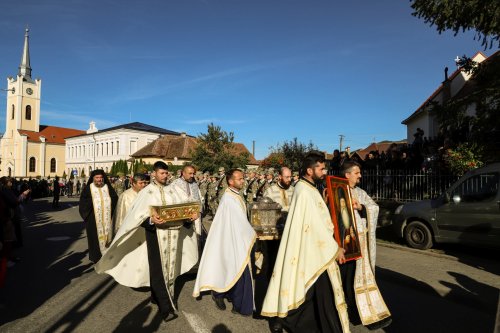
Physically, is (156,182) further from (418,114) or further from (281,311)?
(418,114)

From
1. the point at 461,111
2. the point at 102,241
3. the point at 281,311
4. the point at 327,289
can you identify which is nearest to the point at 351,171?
the point at 327,289

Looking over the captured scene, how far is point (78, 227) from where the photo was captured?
47.9 feet

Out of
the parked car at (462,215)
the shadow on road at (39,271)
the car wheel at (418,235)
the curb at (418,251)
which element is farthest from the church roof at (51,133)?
→ the parked car at (462,215)

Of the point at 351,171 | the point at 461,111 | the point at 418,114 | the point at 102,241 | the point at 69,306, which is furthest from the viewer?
the point at 418,114

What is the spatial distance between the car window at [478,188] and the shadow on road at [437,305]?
6.91 feet

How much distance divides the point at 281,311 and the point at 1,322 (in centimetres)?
369

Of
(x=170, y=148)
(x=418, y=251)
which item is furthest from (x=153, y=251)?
(x=170, y=148)

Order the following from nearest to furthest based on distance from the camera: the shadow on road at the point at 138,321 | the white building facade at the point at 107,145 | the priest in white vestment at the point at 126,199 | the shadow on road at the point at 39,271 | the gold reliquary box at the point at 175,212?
1. the shadow on road at the point at 138,321
2. the gold reliquary box at the point at 175,212
3. the shadow on road at the point at 39,271
4. the priest in white vestment at the point at 126,199
5. the white building facade at the point at 107,145

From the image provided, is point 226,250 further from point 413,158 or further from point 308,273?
point 413,158

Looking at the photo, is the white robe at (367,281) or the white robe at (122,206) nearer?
the white robe at (367,281)

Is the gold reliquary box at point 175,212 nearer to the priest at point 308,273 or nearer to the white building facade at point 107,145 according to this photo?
the priest at point 308,273

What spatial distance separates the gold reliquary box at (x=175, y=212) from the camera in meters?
4.94

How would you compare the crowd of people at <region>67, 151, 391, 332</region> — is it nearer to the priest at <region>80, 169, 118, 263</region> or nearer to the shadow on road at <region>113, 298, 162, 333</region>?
the shadow on road at <region>113, 298, 162, 333</region>

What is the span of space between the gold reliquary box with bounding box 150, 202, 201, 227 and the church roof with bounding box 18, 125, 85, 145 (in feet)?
301
